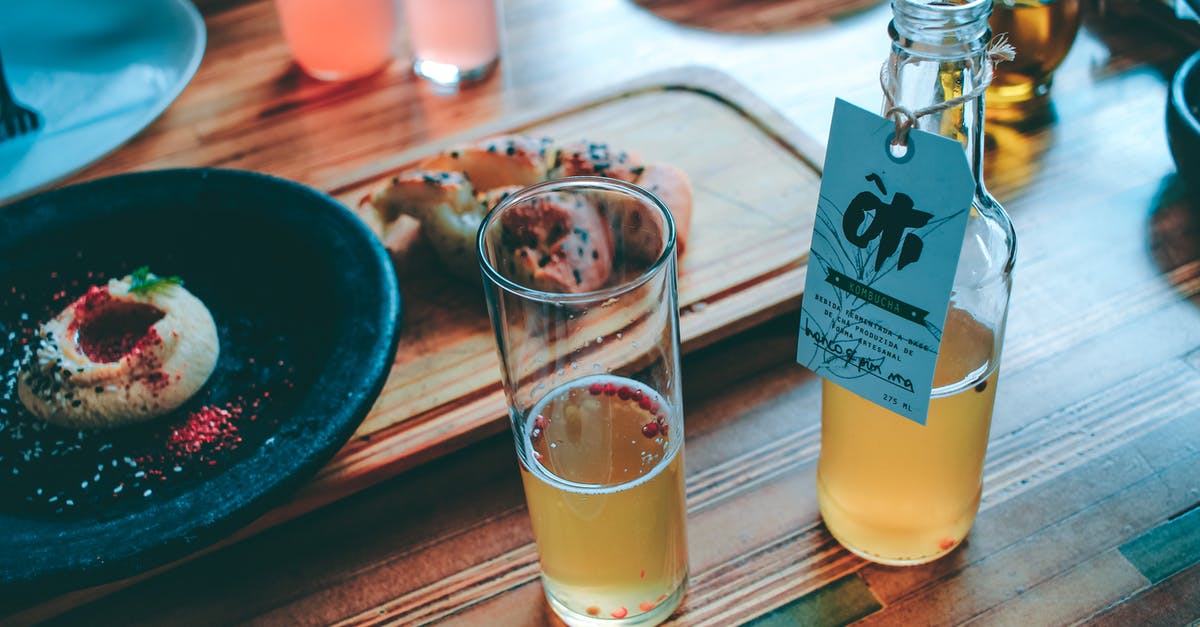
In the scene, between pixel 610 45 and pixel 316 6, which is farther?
pixel 610 45

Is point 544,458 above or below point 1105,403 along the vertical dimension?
above

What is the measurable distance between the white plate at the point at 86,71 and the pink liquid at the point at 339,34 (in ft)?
0.44

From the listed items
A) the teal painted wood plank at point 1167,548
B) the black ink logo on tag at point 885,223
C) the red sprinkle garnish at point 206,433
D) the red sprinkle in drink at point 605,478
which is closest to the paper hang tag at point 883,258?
the black ink logo on tag at point 885,223

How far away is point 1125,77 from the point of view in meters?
1.25

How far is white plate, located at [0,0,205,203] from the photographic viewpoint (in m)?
1.21

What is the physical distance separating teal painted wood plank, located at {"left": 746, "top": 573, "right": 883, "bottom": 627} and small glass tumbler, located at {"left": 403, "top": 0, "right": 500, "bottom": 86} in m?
0.84

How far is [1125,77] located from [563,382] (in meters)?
0.93

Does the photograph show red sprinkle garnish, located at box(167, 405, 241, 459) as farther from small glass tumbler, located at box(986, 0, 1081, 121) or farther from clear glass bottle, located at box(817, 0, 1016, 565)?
small glass tumbler, located at box(986, 0, 1081, 121)

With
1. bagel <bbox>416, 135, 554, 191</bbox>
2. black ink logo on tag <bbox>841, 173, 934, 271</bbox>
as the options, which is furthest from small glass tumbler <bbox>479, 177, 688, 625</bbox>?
bagel <bbox>416, 135, 554, 191</bbox>

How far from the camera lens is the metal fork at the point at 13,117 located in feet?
3.99

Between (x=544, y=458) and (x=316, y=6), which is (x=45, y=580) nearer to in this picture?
(x=544, y=458)

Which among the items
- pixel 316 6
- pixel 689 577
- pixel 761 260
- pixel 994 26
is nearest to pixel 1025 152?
pixel 994 26

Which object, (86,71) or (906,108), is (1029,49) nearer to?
(906,108)

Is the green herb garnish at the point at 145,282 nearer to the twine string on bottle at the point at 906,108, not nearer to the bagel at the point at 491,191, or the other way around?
the bagel at the point at 491,191
